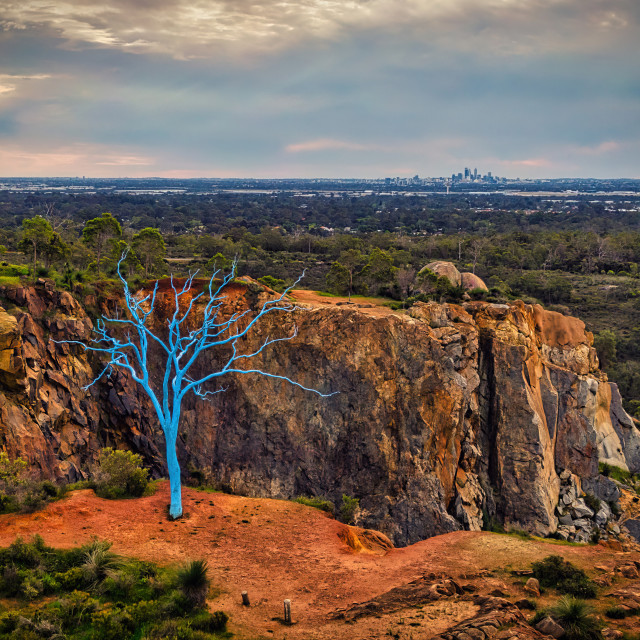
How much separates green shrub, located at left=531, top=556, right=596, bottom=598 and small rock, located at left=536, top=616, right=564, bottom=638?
7.41ft

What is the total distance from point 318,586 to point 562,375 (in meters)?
20.9

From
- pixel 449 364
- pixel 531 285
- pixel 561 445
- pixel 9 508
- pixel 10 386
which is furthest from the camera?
pixel 531 285

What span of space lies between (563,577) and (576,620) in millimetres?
2703

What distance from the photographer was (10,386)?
68.8 feet

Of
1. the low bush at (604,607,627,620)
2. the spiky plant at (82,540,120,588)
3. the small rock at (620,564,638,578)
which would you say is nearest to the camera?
the low bush at (604,607,627,620)

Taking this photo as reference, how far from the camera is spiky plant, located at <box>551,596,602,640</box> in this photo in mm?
10133

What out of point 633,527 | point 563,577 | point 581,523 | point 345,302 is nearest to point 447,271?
point 345,302

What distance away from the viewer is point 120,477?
1803 centimetres

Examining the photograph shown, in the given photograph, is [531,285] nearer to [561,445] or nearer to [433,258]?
[433,258]

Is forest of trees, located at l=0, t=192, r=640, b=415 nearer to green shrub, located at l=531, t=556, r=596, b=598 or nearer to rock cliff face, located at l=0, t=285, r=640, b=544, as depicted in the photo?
rock cliff face, located at l=0, t=285, r=640, b=544

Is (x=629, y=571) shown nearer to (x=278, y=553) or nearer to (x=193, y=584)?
(x=278, y=553)

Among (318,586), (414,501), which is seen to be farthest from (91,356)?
(318,586)

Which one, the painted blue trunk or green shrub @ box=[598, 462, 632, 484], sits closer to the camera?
the painted blue trunk

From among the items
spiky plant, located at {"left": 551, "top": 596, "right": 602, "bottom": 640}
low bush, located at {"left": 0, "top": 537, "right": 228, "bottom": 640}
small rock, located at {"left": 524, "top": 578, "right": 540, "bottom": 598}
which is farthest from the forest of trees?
spiky plant, located at {"left": 551, "top": 596, "right": 602, "bottom": 640}
